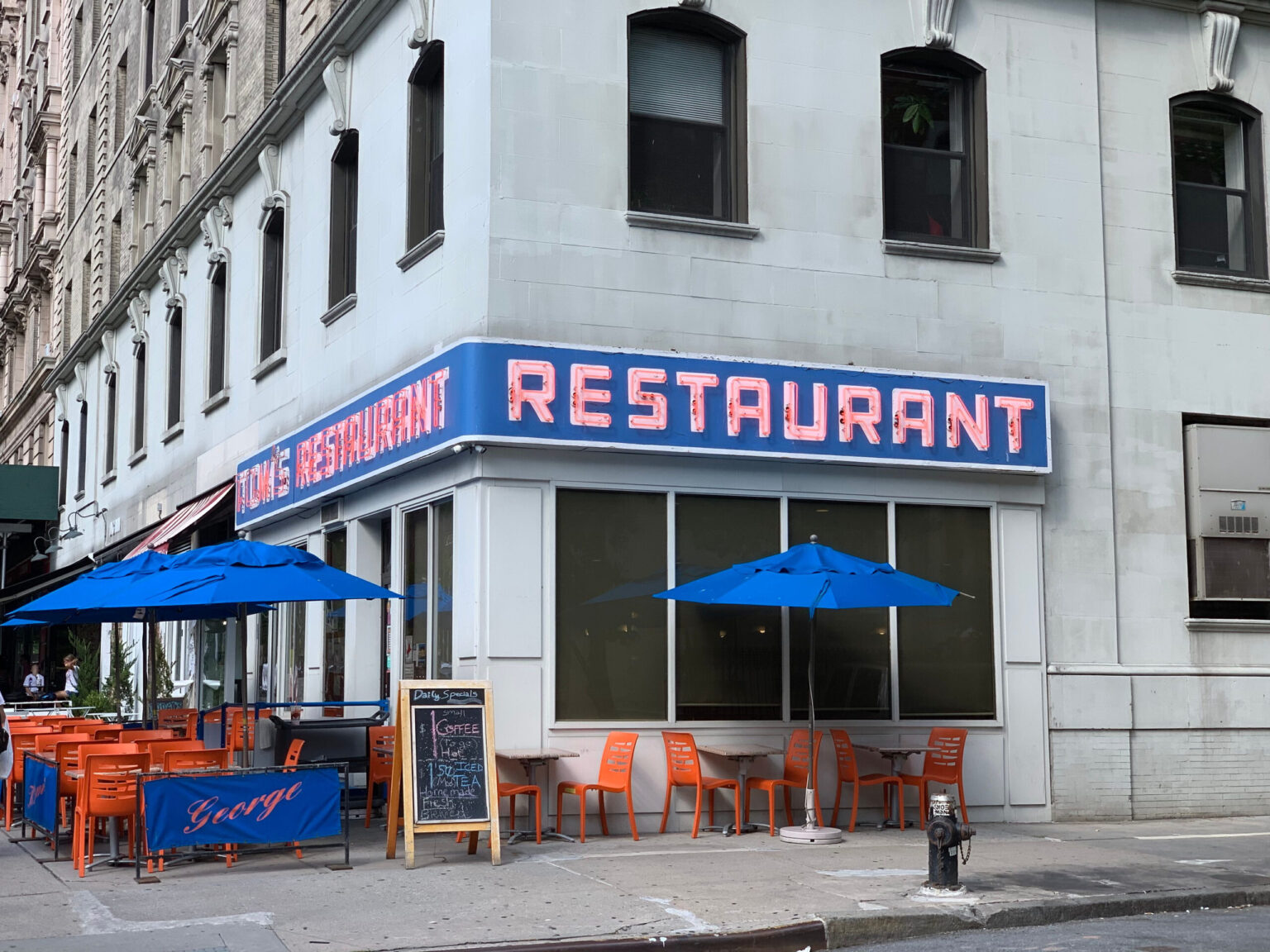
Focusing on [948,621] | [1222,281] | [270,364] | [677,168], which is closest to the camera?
[677,168]

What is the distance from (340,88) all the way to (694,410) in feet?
22.7

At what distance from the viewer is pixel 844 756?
1402 centimetres

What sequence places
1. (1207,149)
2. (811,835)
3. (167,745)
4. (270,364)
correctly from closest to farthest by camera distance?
(811,835), (167,745), (1207,149), (270,364)

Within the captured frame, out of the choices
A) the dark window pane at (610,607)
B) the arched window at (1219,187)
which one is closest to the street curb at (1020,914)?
the dark window pane at (610,607)

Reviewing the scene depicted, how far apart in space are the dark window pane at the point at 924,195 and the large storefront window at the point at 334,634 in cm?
734

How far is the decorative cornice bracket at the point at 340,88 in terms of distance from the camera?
17844mm

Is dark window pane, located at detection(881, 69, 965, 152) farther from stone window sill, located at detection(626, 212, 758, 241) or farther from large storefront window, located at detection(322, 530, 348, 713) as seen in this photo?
large storefront window, located at detection(322, 530, 348, 713)

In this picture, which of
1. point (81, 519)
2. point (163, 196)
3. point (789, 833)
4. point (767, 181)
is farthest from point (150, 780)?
point (81, 519)

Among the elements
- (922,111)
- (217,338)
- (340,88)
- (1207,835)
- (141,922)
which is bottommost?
(1207,835)

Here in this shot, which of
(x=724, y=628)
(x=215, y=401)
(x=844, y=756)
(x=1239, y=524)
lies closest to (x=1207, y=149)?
(x=1239, y=524)

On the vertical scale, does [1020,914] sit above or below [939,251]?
below

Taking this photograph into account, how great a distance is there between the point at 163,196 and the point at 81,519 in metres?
10.9

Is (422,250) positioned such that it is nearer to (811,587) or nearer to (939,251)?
(939,251)

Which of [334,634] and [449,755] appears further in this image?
[334,634]
